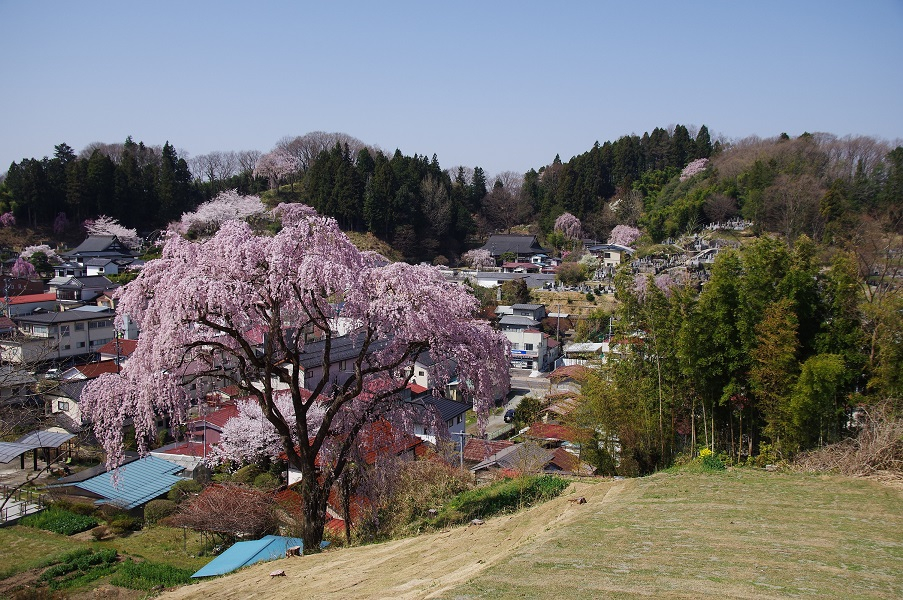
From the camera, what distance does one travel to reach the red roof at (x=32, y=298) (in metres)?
26.6

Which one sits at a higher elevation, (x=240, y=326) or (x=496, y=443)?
(x=240, y=326)

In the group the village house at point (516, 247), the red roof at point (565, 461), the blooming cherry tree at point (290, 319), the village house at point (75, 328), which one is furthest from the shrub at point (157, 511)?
the village house at point (516, 247)

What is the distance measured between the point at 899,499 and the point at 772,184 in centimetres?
3126

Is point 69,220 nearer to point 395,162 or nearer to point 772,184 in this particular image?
point 395,162

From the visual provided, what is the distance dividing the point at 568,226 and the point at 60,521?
3811cm

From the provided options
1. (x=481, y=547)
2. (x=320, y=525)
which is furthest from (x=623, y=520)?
(x=320, y=525)

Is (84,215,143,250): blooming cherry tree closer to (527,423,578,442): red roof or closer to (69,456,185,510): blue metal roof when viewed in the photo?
(69,456,185,510): blue metal roof

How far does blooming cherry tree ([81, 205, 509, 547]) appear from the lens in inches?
242

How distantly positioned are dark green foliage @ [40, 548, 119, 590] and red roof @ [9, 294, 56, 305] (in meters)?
22.4

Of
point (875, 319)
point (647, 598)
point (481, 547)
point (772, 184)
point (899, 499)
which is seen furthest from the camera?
point (772, 184)

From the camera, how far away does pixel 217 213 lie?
3469cm

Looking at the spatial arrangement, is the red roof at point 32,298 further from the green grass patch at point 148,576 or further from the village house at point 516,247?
the village house at point 516,247

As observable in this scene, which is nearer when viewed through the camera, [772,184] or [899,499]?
[899,499]

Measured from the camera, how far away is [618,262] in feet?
120
